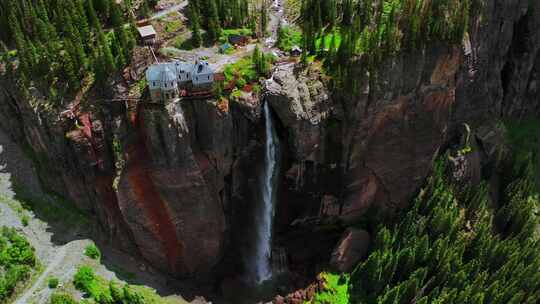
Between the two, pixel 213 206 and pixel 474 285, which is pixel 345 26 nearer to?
pixel 213 206

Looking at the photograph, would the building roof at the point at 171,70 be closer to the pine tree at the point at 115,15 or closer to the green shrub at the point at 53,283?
the pine tree at the point at 115,15

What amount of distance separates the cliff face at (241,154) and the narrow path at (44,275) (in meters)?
7.45

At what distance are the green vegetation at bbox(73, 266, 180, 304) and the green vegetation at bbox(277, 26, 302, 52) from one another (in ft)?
138

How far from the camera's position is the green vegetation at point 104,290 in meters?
64.1

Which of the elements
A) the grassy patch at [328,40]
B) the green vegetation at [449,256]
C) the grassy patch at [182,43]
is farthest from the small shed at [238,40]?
the green vegetation at [449,256]

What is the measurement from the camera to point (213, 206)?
7294 cm

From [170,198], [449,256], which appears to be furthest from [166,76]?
[449,256]

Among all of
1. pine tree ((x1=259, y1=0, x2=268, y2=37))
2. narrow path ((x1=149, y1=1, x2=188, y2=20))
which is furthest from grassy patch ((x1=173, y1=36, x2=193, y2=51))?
pine tree ((x1=259, y1=0, x2=268, y2=37))

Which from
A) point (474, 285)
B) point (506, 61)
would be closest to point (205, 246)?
point (474, 285)

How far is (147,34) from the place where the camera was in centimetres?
7038

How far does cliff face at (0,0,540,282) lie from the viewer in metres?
67.2

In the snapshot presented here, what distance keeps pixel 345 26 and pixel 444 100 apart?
20.2 meters

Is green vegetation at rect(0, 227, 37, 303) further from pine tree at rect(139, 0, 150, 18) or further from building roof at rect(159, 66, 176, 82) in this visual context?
pine tree at rect(139, 0, 150, 18)

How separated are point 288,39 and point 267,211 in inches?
1103
